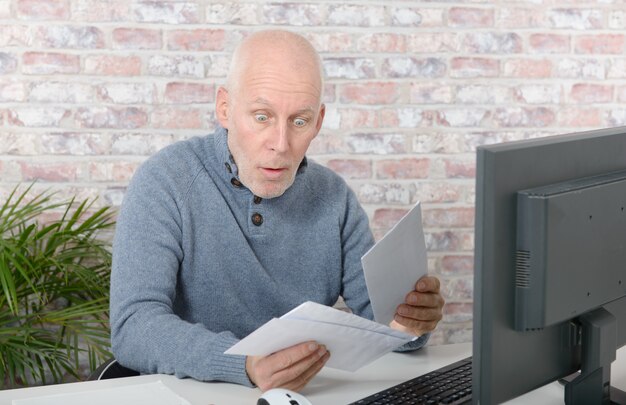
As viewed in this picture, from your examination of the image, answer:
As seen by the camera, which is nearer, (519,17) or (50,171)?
(50,171)

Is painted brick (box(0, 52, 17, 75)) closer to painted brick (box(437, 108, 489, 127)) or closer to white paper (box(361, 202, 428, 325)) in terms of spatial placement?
painted brick (box(437, 108, 489, 127))

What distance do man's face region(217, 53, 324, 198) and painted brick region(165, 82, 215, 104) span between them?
834 mm

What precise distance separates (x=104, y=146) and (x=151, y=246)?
103cm

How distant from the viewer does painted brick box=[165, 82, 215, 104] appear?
274cm

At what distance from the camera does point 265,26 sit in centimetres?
277

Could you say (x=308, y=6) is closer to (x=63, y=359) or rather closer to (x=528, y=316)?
(x=63, y=359)

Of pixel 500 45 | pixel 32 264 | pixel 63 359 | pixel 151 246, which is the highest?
pixel 500 45

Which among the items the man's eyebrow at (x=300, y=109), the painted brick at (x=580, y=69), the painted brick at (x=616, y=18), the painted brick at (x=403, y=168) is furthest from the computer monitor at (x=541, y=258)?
the painted brick at (x=616, y=18)

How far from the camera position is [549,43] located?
9.94 feet

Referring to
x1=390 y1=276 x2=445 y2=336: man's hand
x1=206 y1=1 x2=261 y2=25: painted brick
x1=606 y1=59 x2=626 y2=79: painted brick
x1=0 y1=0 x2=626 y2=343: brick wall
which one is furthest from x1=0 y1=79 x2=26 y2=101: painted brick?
x1=606 y1=59 x2=626 y2=79: painted brick

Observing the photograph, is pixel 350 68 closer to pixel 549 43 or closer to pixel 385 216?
pixel 385 216

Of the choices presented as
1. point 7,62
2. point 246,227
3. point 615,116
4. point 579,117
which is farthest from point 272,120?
point 615,116

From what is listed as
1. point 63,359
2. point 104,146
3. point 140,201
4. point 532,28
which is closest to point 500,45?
point 532,28

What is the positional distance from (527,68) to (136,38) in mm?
1383
